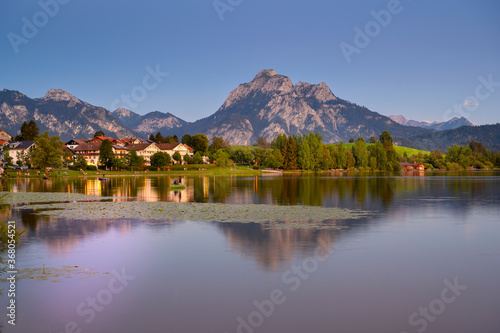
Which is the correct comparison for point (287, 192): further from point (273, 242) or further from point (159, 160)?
point (159, 160)

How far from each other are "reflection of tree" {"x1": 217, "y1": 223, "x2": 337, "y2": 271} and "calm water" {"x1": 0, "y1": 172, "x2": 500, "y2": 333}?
90 mm

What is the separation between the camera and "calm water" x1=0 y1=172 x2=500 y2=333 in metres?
12.9

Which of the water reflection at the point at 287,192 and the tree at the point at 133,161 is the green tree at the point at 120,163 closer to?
the tree at the point at 133,161

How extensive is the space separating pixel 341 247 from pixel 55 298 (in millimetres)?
14654

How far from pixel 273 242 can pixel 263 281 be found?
747 cm

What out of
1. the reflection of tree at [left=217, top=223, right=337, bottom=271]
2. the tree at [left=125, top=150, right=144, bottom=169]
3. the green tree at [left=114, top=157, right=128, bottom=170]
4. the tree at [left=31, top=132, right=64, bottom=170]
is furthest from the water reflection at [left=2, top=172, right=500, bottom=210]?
the tree at [left=125, top=150, right=144, bottom=169]

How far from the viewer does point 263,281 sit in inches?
653

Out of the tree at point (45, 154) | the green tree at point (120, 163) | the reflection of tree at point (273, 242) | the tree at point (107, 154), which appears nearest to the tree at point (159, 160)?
the green tree at point (120, 163)

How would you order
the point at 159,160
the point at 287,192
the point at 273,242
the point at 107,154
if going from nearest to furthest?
the point at 273,242 < the point at 287,192 < the point at 107,154 < the point at 159,160

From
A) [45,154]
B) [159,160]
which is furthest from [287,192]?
[159,160]

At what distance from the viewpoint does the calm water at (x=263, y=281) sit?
1289 cm

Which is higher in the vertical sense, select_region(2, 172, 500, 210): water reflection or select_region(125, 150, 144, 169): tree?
select_region(125, 150, 144, 169): tree

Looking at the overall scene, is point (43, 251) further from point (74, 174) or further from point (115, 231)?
point (74, 174)

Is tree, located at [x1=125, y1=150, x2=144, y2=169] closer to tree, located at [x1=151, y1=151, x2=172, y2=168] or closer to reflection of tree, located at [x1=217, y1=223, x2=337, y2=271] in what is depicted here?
tree, located at [x1=151, y1=151, x2=172, y2=168]
